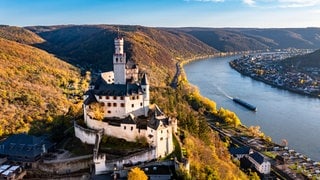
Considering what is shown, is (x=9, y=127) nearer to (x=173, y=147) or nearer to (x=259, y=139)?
(x=173, y=147)

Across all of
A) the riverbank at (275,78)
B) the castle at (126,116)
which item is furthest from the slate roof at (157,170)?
the riverbank at (275,78)

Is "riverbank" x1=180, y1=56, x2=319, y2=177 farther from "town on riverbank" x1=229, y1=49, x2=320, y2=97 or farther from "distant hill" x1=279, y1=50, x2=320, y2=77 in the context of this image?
"distant hill" x1=279, y1=50, x2=320, y2=77

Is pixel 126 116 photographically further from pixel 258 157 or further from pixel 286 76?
pixel 286 76

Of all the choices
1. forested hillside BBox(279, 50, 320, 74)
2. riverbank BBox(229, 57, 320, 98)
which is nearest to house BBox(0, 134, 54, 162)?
riverbank BBox(229, 57, 320, 98)

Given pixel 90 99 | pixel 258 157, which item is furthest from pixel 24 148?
pixel 258 157

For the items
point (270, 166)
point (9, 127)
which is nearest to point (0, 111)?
point (9, 127)
